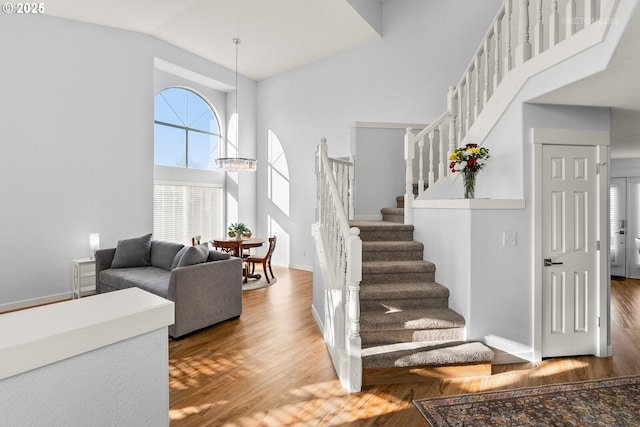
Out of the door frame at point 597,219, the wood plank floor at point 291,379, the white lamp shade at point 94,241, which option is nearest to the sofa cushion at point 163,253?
the white lamp shade at point 94,241

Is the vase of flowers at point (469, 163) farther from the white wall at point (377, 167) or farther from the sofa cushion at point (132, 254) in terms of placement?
the sofa cushion at point (132, 254)

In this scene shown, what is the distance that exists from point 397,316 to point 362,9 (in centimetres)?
520

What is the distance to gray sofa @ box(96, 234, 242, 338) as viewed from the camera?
374 centimetres

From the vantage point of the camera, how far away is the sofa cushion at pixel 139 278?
4.00 meters

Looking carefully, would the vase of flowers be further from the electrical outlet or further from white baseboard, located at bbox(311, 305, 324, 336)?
white baseboard, located at bbox(311, 305, 324, 336)

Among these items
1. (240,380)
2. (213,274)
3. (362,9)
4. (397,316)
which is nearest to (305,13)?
(362,9)

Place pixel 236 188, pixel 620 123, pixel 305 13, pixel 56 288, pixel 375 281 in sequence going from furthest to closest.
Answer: pixel 236 188, pixel 305 13, pixel 56 288, pixel 620 123, pixel 375 281

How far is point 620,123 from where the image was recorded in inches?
156

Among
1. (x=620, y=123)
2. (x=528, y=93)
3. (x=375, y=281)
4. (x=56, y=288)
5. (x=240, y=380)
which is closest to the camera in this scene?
(x=240, y=380)

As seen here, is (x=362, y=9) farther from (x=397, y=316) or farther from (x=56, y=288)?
(x=56, y=288)

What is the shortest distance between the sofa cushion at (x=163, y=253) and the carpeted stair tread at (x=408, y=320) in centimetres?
294

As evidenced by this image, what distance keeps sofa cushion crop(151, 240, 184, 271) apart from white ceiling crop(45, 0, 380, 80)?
3.52 m

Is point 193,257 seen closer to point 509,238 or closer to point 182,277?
point 182,277

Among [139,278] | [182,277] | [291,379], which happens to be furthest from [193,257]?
[291,379]
